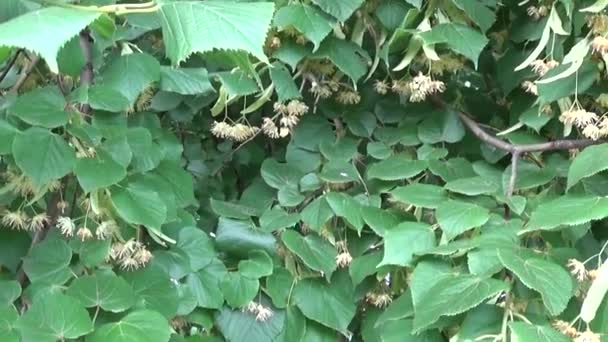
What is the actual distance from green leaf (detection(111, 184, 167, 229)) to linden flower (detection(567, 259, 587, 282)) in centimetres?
41

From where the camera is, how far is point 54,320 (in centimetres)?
72

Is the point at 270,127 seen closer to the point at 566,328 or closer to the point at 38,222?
the point at 38,222

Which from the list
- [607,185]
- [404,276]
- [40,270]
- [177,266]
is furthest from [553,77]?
[40,270]

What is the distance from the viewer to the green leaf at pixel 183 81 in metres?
0.90

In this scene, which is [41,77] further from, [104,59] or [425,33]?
[425,33]

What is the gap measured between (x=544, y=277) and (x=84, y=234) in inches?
17.8

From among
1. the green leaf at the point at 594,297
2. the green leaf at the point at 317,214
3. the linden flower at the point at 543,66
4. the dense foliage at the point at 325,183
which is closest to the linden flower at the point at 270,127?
the dense foliage at the point at 325,183

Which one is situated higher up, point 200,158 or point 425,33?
point 425,33

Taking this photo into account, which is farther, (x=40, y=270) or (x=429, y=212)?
(x=429, y=212)

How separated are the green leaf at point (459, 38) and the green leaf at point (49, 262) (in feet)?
1.54

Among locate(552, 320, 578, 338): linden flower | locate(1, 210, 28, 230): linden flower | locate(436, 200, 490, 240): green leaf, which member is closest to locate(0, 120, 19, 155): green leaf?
locate(1, 210, 28, 230): linden flower

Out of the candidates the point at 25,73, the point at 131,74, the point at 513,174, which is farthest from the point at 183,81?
the point at 513,174

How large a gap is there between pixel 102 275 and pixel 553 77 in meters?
0.53

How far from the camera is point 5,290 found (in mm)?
789
